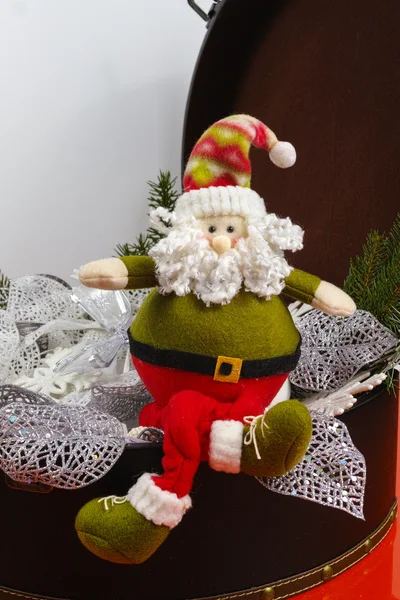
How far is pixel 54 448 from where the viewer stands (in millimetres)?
433

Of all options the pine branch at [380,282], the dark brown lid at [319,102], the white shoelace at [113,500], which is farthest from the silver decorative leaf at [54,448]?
the dark brown lid at [319,102]

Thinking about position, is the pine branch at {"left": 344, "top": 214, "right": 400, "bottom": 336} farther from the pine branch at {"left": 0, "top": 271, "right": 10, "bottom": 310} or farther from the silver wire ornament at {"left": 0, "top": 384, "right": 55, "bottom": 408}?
the pine branch at {"left": 0, "top": 271, "right": 10, "bottom": 310}

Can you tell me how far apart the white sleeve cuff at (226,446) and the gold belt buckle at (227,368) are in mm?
35

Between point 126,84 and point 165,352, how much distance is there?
27.6 inches

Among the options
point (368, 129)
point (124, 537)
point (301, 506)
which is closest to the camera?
point (124, 537)

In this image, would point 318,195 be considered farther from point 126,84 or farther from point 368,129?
point 126,84

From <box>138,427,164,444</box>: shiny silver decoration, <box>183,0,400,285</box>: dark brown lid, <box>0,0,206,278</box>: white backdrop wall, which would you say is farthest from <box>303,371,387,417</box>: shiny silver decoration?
<box>0,0,206,278</box>: white backdrop wall

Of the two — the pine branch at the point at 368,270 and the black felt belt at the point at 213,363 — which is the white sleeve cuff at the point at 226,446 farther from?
the pine branch at the point at 368,270

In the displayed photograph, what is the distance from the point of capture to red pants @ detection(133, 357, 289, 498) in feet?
1.35

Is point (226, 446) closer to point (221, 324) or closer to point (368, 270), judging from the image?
point (221, 324)

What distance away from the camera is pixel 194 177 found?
0.49 m

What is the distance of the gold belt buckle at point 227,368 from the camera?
17.3 inches

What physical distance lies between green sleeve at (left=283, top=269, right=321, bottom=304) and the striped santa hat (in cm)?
5

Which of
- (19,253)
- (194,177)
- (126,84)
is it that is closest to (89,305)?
(194,177)
